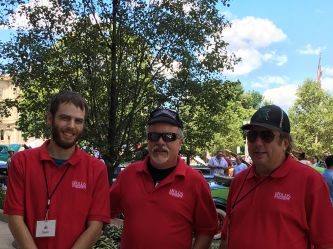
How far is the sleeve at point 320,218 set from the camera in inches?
105

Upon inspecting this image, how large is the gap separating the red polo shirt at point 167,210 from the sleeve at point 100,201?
242 millimetres

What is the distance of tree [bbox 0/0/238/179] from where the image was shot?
23.0 feet

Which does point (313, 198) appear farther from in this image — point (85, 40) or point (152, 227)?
point (85, 40)

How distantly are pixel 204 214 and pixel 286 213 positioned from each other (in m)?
0.62

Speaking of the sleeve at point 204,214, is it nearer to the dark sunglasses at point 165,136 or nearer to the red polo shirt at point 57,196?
the dark sunglasses at point 165,136

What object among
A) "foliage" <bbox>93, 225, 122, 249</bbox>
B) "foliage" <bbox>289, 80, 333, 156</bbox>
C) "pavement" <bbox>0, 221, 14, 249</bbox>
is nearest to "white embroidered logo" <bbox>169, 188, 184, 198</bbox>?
"foliage" <bbox>93, 225, 122, 249</bbox>

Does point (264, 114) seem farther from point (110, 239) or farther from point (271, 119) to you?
point (110, 239)

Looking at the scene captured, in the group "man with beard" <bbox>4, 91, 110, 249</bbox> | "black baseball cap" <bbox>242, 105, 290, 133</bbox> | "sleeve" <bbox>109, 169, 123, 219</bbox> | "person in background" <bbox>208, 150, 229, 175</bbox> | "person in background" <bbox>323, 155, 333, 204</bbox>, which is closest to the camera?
"man with beard" <bbox>4, 91, 110, 249</bbox>

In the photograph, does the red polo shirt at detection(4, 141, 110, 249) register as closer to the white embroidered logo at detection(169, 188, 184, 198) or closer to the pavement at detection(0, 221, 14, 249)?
the white embroidered logo at detection(169, 188, 184, 198)

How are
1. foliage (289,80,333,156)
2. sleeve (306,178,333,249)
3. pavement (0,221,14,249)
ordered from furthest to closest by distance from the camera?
foliage (289,80,333,156) → pavement (0,221,14,249) → sleeve (306,178,333,249)

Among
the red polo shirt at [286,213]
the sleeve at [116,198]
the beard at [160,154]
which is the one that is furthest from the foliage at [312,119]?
the red polo shirt at [286,213]

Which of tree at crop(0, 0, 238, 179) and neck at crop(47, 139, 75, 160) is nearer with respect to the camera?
neck at crop(47, 139, 75, 160)

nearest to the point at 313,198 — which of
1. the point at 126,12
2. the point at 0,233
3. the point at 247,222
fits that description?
the point at 247,222

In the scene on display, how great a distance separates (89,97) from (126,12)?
1409 mm
